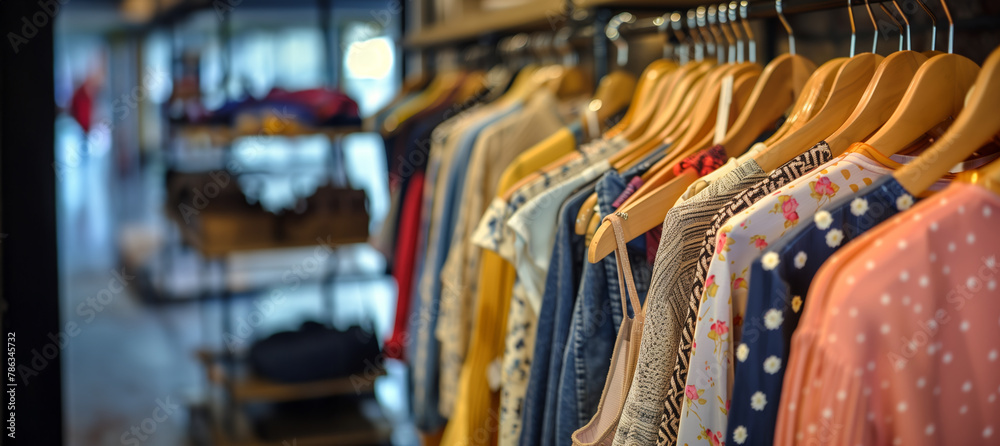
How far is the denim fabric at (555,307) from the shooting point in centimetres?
111

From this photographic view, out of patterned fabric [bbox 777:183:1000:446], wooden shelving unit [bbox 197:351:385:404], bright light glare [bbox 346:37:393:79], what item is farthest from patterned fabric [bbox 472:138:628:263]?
bright light glare [bbox 346:37:393:79]

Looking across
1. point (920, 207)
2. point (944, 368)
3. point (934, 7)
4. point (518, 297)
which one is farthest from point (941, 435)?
point (934, 7)

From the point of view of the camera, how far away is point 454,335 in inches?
59.7

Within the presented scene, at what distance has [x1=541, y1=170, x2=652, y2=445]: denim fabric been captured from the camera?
41.4 inches

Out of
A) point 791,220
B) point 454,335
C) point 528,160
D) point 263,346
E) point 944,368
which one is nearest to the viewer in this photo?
point 944,368

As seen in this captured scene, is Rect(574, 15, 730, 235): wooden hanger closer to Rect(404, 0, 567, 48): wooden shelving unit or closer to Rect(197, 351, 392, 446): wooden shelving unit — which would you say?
Rect(404, 0, 567, 48): wooden shelving unit

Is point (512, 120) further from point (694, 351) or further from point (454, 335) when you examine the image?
point (694, 351)

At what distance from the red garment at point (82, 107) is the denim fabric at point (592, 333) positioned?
7445 mm

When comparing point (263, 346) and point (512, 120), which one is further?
point (263, 346)

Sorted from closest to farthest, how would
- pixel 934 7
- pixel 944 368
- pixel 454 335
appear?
pixel 944 368 < pixel 934 7 < pixel 454 335

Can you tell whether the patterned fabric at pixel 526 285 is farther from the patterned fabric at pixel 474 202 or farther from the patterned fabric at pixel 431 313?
the patterned fabric at pixel 431 313

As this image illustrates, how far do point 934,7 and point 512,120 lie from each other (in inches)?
29.7

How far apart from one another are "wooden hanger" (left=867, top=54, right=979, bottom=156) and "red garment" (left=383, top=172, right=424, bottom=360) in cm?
125

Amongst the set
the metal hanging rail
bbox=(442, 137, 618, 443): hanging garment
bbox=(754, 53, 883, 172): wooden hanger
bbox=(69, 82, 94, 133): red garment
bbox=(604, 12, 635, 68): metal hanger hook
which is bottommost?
bbox=(442, 137, 618, 443): hanging garment
